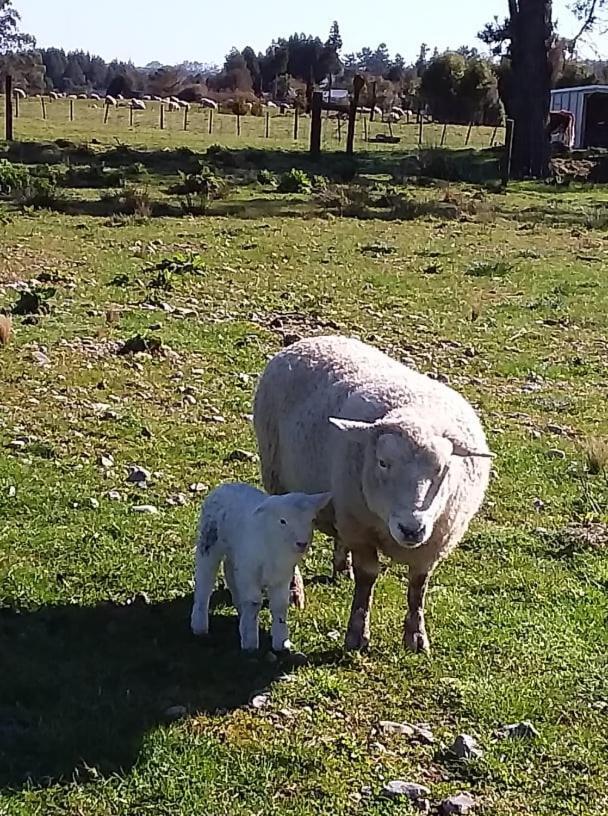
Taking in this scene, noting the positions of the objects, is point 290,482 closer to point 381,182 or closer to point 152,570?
point 152,570

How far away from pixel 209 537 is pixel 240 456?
304cm

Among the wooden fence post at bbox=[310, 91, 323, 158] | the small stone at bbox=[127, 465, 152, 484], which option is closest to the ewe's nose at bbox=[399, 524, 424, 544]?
the small stone at bbox=[127, 465, 152, 484]

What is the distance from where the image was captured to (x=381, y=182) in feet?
96.0

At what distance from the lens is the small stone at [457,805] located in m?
4.95

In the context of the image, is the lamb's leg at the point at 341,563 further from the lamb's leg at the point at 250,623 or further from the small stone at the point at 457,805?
the small stone at the point at 457,805

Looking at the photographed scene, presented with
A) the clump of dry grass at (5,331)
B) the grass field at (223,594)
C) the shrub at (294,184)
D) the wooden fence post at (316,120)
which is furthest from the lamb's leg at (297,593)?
the wooden fence post at (316,120)

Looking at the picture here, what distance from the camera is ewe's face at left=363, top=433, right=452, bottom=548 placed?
18.2ft

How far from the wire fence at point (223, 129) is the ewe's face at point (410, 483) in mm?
31537

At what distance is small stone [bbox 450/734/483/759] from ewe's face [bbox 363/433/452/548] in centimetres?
88

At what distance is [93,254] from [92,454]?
911 cm

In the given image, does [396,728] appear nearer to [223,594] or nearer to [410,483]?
[410,483]

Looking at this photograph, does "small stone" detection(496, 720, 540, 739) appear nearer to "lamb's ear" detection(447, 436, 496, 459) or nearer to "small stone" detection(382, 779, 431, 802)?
"small stone" detection(382, 779, 431, 802)

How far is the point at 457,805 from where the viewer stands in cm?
497

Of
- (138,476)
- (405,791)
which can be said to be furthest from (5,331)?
(405,791)
